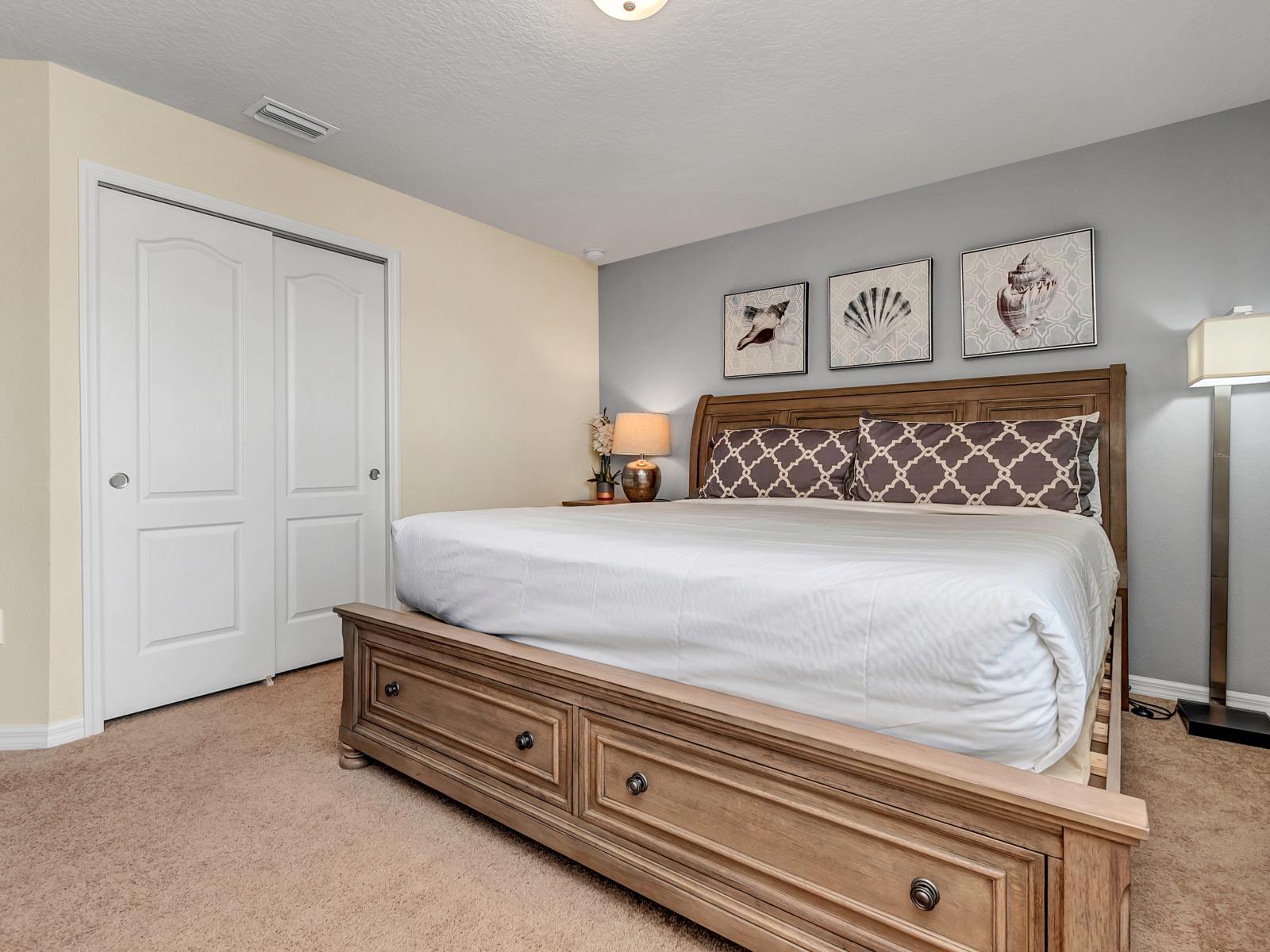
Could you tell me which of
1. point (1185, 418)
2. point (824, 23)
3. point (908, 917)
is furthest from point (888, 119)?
point (908, 917)

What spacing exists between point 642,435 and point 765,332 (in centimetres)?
95

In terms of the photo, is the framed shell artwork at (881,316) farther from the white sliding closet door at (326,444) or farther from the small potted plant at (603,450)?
the white sliding closet door at (326,444)

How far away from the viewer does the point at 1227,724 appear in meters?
2.42

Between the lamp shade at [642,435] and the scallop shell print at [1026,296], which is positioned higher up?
the scallop shell print at [1026,296]

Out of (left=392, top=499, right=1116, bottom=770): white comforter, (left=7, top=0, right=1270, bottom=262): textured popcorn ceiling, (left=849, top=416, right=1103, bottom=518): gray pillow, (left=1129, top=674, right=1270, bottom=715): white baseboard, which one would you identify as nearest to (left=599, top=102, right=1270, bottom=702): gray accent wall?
(left=1129, top=674, right=1270, bottom=715): white baseboard

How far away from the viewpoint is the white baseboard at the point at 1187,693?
264cm

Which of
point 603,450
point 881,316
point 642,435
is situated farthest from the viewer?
point 603,450

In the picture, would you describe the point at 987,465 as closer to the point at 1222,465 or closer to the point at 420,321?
the point at 1222,465

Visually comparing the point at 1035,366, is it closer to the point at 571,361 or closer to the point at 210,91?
the point at 571,361

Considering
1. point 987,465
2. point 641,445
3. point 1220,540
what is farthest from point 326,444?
point 1220,540

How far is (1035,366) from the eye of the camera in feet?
10.2

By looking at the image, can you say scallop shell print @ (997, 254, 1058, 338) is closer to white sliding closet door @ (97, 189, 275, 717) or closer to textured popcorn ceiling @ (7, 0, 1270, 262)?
textured popcorn ceiling @ (7, 0, 1270, 262)

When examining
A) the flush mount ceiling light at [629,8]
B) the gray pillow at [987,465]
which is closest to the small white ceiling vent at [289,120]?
the flush mount ceiling light at [629,8]

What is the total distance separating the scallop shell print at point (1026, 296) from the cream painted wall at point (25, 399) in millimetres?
3878
